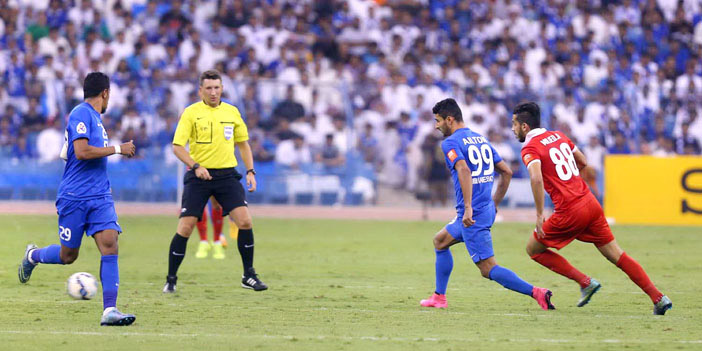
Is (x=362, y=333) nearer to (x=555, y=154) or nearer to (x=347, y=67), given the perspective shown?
(x=555, y=154)

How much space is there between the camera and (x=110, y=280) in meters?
8.19

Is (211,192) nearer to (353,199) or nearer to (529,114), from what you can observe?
(529,114)

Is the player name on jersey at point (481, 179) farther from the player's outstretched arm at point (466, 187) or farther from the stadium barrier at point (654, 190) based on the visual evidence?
the stadium barrier at point (654, 190)

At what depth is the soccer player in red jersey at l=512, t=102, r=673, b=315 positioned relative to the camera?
364 inches

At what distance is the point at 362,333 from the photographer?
799cm

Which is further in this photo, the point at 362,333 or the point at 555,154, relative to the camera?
the point at 555,154

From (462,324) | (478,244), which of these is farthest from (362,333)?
(478,244)

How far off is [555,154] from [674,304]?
198 cm

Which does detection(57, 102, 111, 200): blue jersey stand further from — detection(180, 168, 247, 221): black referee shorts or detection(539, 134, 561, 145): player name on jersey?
detection(539, 134, 561, 145): player name on jersey

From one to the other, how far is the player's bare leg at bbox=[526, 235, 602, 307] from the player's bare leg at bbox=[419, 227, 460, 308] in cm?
74

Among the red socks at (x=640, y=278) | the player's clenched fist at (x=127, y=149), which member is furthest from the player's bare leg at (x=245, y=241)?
the red socks at (x=640, y=278)

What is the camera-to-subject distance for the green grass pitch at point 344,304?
7.60 meters

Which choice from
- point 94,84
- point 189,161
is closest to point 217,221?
point 189,161

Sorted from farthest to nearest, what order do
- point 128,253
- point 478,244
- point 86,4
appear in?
point 86,4, point 128,253, point 478,244
